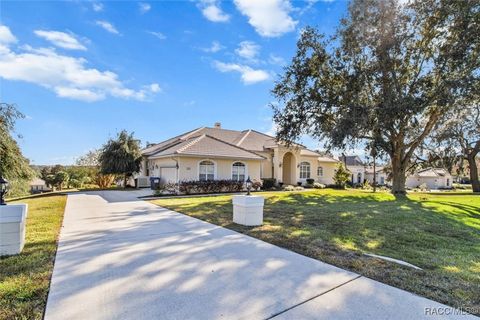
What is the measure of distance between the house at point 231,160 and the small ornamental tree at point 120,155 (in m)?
1.47

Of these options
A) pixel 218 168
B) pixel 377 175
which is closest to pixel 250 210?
pixel 218 168

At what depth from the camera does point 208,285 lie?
12.6ft

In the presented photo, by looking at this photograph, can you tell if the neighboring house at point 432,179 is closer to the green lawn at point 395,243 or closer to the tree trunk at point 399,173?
the tree trunk at point 399,173

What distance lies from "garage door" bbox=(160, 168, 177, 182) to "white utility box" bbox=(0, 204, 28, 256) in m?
14.7

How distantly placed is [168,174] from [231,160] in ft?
16.4

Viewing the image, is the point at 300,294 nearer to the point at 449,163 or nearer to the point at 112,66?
the point at 112,66

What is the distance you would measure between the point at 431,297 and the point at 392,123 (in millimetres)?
14816

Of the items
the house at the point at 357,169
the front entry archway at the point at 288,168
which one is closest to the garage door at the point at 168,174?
the front entry archway at the point at 288,168

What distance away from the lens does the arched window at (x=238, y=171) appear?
73.1ft

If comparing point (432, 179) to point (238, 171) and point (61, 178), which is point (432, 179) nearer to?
point (238, 171)

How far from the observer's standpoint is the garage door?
20272 millimetres

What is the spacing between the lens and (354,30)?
17.4 metres

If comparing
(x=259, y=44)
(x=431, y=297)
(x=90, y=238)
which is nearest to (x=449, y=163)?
(x=259, y=44)

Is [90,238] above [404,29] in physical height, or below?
below
